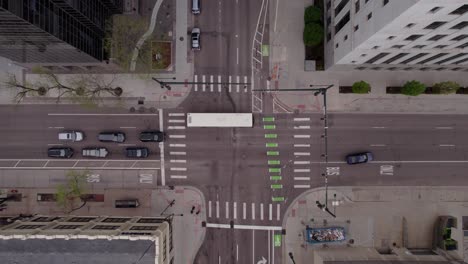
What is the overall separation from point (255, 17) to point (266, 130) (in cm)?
1965

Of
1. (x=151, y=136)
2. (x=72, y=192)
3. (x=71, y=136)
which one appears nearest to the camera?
(x=72, y=192)

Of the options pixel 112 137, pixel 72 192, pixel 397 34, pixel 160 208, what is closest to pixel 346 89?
pixel 397 34

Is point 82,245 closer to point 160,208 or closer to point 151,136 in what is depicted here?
point 160,208

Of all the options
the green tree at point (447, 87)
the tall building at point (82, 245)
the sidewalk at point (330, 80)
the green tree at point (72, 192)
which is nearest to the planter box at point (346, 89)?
the sidewalk at point (330, 80)

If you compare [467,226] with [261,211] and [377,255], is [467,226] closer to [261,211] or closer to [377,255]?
[377,255]

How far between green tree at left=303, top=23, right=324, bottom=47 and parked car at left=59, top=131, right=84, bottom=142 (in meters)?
41.6

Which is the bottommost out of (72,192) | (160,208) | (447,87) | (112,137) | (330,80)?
(160,208)

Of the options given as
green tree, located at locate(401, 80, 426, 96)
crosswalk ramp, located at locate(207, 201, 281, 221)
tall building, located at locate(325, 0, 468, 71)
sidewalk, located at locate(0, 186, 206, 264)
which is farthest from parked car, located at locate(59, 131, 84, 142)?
green tree, located at locate(401, 80, 426, 96)

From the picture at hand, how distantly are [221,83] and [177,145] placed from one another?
13.2m

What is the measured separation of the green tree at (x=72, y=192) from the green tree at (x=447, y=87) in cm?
6105

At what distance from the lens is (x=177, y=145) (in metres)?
54.7

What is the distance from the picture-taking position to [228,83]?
54.5 meters

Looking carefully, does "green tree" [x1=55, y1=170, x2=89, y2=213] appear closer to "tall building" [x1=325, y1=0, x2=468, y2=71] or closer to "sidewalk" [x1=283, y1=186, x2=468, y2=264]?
"sidewalk" [x1=283, y1=186, x2=468, y2=264]

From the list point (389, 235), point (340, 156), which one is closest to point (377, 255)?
point (389, 235)
